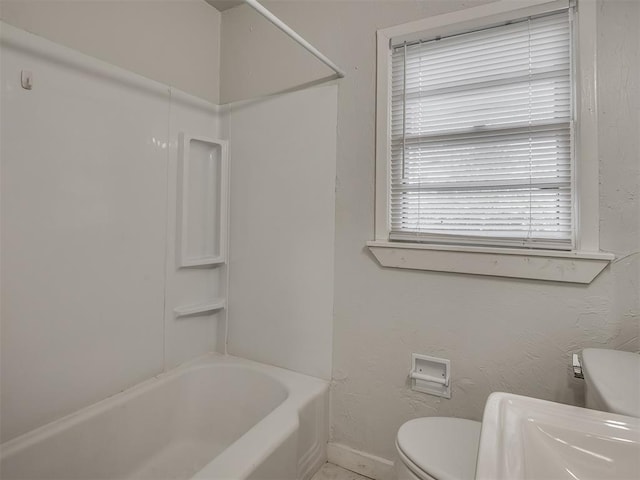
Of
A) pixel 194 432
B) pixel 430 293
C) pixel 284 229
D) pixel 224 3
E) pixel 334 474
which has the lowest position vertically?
pixel 334 474

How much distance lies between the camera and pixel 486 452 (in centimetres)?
61

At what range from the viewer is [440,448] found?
1134 millimetres

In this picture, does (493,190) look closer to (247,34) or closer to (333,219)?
(333,219)

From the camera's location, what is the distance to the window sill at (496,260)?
1.21 m

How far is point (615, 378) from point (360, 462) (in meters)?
1.16

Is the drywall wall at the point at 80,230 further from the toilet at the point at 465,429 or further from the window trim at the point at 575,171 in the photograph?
the toilet at the point at 465,429

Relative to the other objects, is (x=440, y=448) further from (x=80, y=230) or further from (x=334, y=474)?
(x=80, y=230)

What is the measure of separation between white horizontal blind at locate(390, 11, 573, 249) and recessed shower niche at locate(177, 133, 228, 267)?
993 millimetres

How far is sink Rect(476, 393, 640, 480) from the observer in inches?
24.8

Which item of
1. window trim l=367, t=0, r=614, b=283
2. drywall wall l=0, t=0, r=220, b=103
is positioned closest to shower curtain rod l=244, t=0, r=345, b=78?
window trim l=367, t=0, r=614, b=283

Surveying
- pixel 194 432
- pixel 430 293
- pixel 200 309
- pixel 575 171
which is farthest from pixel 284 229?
pixel 575 171

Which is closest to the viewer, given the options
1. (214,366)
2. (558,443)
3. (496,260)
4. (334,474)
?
(558,443)

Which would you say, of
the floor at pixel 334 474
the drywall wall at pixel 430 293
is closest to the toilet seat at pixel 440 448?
the drywall wall at pixel 430 293

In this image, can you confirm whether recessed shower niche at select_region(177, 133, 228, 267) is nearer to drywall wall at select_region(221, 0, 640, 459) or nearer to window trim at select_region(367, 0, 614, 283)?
drywall wall at select_region(221, 0, 640, 459)
